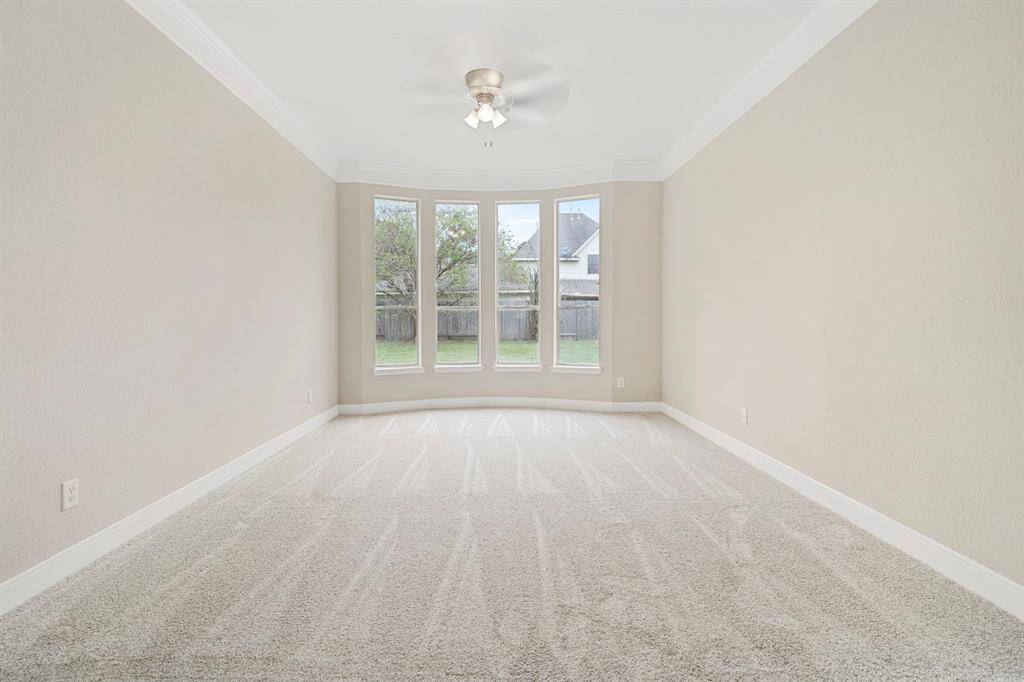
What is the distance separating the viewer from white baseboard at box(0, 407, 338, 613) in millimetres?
1936

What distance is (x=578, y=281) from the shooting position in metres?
6.11

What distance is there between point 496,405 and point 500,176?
9.06 ft

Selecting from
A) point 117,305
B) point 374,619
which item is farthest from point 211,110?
point 374,619

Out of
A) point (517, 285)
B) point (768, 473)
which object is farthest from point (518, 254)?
point (768, 473)

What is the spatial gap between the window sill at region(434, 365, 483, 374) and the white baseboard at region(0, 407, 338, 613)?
2543 mm

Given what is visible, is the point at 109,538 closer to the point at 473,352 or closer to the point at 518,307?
the point at 473,352

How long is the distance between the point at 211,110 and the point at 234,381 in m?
1.75

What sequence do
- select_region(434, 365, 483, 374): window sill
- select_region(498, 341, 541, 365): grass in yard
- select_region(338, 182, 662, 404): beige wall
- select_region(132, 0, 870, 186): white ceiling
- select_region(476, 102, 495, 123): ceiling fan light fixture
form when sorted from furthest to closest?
select_region(498, 341, 541, 365): grass in yard < select_region(434, 365, 483, 374): window sill < select_region(338, 182, 662, 404): beige wall < select_region(476, 102, 495, 123): ceiling fan light fixture < select_region(132, 0, 870, 186): white ceiling

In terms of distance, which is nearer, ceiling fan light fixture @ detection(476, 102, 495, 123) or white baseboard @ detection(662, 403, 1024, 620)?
white baseboard @ detection(662, 403, 1024, 620)

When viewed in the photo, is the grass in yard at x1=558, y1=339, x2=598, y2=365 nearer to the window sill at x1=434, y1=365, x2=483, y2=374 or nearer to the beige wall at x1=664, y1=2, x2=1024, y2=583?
the window sill at x1=434, y1=365, x2=483, y2=374

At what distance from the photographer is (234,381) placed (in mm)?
3500

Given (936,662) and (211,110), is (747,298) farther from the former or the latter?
(211,110)

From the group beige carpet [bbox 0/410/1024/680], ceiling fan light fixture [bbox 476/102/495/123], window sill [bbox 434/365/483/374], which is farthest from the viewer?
window sill [bbox 434/365/483/374]

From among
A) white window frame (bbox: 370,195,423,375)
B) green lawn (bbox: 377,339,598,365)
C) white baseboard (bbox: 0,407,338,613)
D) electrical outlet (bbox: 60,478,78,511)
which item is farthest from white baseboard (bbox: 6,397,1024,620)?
green lawn (bbox: 377,339,598,365)
